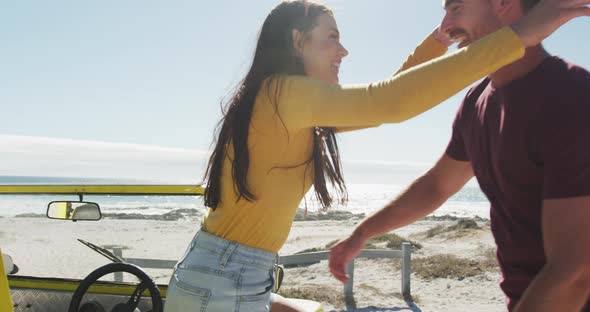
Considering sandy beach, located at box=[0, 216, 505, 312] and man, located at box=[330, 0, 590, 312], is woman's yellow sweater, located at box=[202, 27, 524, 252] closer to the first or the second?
man, located at box=[330, 0, 590, 312]

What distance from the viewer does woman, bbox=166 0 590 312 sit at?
1948 mm

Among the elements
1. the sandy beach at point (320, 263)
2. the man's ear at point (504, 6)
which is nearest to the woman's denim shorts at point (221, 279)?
the man's ear at point (504, 6)

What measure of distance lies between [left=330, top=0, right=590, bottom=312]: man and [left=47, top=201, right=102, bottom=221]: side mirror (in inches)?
110

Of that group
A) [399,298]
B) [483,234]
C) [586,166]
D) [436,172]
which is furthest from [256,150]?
[483,234]

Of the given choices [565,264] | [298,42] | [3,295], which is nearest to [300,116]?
[298,42]

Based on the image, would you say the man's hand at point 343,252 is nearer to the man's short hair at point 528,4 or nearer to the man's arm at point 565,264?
the man's arm at point 565,264

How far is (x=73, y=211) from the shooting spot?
405cm

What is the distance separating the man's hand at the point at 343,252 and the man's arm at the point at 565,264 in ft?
3.06

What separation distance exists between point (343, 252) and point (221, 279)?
566 millimetres

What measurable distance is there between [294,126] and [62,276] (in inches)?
117

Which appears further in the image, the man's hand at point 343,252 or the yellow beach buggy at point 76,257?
the yellow beach buggy at point 76,257

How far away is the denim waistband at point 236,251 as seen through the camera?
2234 mm

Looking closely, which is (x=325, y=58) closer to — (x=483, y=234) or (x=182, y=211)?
(x=182, y=211)

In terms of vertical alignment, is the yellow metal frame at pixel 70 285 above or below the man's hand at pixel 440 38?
below
